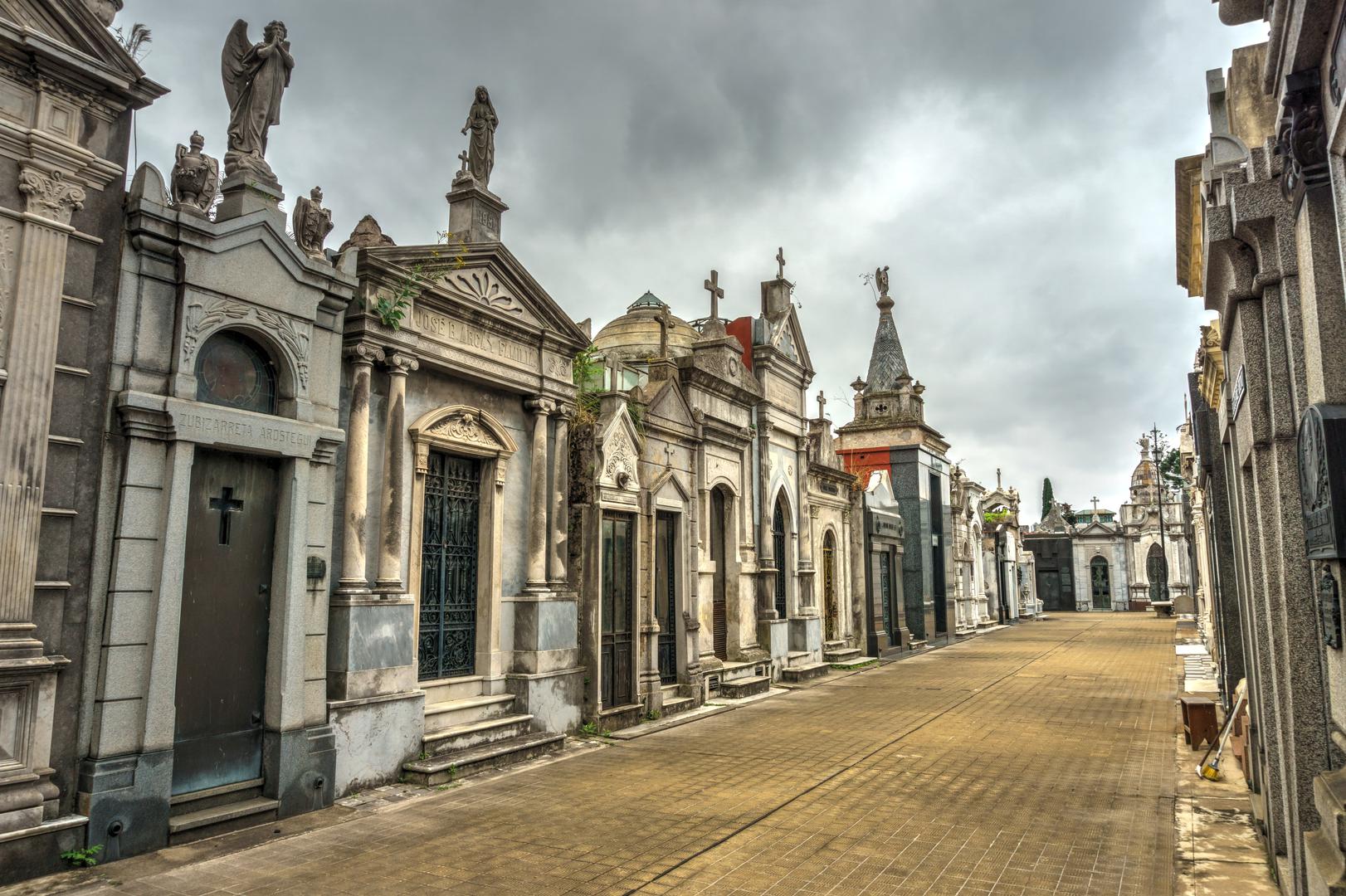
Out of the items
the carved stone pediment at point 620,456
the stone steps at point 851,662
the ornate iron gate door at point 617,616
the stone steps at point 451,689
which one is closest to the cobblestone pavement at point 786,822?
the ornate iron gate door at point 617,616

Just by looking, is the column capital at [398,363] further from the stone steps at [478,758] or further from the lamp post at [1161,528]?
the lamp post at [1161,528]

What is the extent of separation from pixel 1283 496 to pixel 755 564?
12.2 metres

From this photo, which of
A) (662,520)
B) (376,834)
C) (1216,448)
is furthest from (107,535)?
(1216,448)

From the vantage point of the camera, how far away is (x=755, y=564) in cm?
1619

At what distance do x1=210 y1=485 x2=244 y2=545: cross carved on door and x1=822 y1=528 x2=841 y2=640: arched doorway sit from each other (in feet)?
48.5

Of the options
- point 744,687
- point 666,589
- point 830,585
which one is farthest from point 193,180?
point 830,585

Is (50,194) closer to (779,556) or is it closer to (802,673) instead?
(779,556)

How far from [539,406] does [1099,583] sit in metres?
55.5

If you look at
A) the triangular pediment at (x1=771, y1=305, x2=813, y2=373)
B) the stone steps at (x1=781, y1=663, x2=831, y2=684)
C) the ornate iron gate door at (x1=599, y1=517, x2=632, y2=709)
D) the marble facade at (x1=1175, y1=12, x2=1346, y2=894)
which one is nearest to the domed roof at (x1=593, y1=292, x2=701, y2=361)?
the triangular pediment at (x1=771, y1=305, x2=813, y2=373)

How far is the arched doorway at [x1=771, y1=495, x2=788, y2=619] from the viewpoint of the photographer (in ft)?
57.4

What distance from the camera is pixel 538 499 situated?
10617 mm

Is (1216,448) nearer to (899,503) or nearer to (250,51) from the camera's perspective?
(250,51)

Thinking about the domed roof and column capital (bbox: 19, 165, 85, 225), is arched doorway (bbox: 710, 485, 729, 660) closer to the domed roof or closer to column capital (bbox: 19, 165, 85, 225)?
the domed roof

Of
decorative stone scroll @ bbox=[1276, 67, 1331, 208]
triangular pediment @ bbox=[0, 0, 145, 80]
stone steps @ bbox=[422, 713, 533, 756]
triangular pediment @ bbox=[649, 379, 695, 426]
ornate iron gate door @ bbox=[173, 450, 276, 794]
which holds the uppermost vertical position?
triangular pediment @ bbox=[0, 0, 145, 80]
